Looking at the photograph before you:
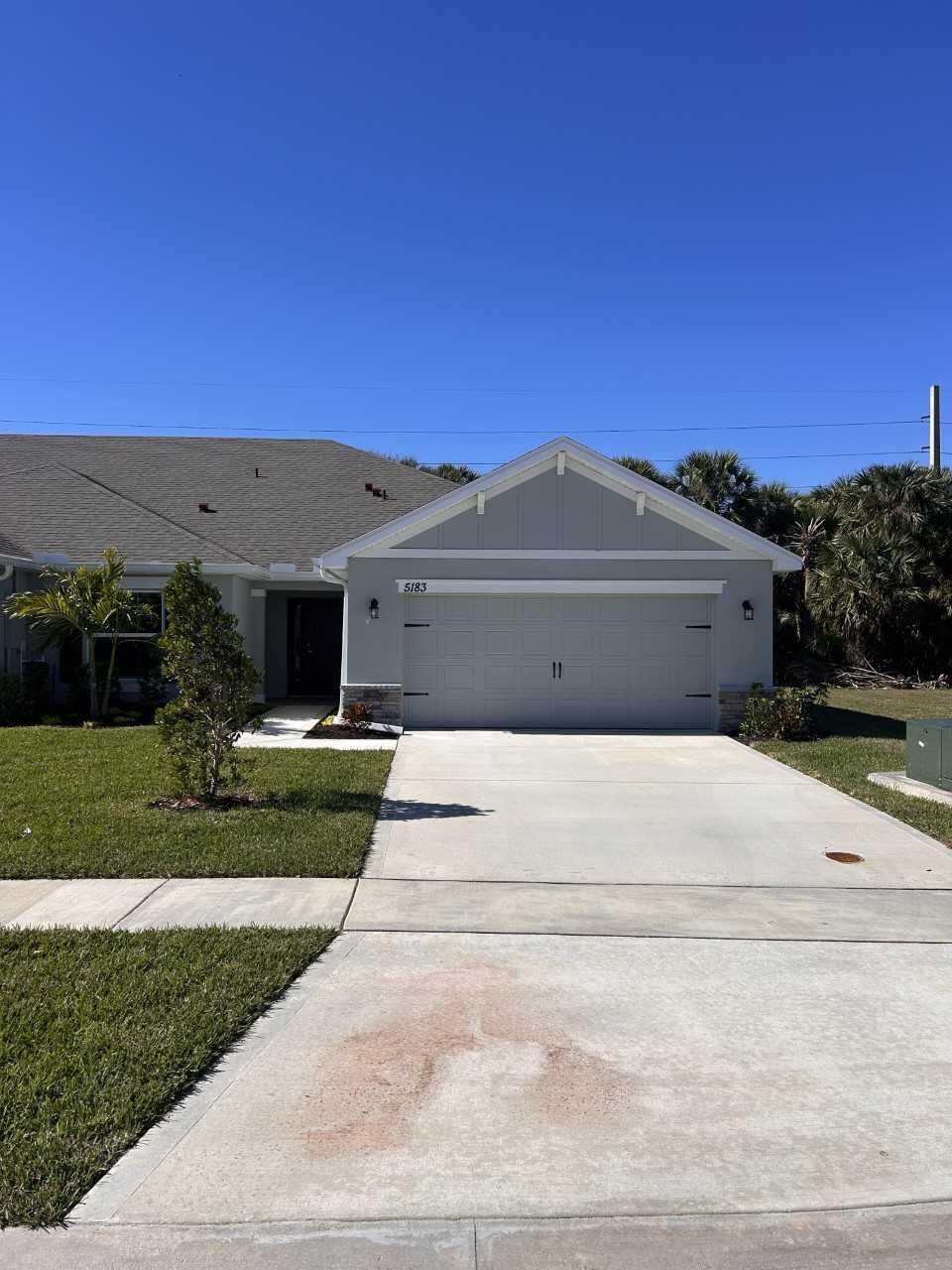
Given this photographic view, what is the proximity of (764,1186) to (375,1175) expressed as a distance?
132cm

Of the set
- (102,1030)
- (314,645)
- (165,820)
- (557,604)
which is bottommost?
(102,1030)

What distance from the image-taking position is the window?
16.0 m

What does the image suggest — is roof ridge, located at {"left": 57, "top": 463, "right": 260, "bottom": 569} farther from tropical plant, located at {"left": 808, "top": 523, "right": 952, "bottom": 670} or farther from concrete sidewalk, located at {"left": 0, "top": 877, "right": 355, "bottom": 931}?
tropical plant, located at {"left": 808, "top": 523, "right": 952, "bottom": 670}

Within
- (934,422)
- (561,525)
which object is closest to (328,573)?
(561,525)

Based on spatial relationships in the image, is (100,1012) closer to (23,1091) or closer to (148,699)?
(23,1091)

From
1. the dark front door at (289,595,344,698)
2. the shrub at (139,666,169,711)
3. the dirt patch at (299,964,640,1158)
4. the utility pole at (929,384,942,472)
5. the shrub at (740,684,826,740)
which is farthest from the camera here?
the utility pole at (929,384,942,472)

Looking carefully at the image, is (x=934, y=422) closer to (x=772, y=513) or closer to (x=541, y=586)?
(x=772, y=513)

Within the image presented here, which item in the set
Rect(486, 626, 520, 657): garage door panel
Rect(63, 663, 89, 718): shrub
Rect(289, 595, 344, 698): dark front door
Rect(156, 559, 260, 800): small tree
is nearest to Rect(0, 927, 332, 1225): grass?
Rect(156, 559, 260, 800): small tree

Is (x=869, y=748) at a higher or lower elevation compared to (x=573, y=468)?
lower

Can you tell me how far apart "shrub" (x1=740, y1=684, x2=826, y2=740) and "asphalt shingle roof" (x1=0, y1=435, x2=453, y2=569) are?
27.9ft

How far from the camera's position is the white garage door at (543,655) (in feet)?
47.9

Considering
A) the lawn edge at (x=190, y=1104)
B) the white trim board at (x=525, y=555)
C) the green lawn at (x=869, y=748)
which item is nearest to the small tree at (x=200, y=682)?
the lawn edge at (x=190, y=1104)

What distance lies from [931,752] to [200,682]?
758 centimetres

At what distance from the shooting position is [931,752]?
966 cm
